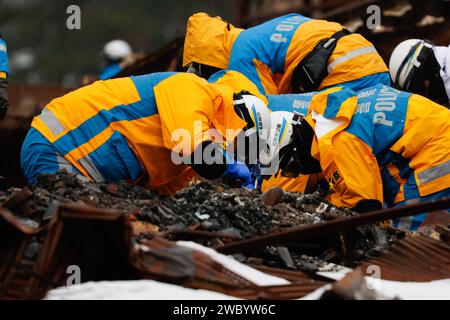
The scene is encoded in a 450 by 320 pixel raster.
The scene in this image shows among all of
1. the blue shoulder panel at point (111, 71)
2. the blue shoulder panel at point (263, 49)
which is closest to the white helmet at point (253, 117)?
the blue shoulder panel at point (263, 49)

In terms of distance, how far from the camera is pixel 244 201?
5.00 metres

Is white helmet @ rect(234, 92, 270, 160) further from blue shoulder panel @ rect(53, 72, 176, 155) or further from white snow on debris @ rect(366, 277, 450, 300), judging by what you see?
white snow on debris @ rect(366, 277, 450, 300)

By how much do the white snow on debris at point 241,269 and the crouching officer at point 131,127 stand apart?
60.7 inches

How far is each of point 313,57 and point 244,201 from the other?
2.86 metres

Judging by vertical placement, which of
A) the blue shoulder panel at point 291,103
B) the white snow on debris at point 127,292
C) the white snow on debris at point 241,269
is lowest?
the blue shoulder panel at point 291,103

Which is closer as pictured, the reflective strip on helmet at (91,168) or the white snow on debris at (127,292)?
the white snow on debris at (127,292)

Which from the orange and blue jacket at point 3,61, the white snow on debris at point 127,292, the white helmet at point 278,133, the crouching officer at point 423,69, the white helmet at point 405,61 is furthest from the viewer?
the orange and blue jacket at point 3,61

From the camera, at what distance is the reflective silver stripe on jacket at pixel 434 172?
6113 mm

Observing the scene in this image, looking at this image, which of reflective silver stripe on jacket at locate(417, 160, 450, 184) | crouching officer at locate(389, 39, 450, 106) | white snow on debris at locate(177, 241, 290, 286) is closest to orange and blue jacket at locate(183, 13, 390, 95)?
crouching officer at locate(389, 39, 450, 106)

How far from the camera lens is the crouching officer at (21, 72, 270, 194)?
5.24 meters

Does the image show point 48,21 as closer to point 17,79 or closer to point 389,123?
point 17,79

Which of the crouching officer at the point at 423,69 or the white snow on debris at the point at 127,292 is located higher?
the white snow on debris at the point at 127,292

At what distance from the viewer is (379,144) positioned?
20.2ft

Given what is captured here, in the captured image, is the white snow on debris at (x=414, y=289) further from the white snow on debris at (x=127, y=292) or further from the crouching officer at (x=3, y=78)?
the crouching officer at (x=3, y=78)
